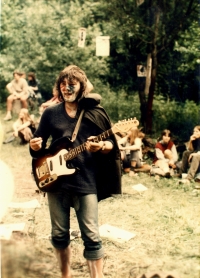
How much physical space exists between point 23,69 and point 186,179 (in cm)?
473

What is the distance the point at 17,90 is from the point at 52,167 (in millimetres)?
5520

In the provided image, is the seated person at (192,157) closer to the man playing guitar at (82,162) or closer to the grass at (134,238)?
the grass at (134,238)

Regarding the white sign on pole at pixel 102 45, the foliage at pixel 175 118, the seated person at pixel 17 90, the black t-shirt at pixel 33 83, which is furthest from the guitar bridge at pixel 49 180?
the black t-shirt at pixel 33 83

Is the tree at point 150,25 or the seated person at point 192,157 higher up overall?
the tree at point 150,25

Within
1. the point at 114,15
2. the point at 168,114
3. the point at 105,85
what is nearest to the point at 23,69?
the point at 105,85

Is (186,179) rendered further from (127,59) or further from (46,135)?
(46,135)

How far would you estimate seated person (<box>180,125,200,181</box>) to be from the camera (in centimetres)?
572

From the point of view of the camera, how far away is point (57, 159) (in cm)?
303

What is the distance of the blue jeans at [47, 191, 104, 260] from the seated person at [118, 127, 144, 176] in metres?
3.27

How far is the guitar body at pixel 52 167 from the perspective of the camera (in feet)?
9.61

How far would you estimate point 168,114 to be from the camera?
22.9 ft

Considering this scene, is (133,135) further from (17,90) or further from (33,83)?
(33,83)

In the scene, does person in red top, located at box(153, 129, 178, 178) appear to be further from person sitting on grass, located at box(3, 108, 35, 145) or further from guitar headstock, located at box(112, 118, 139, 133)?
guitar headstock, located at box(112, 118, 139, 133)

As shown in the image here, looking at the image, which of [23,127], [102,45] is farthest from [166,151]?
[23,127]
